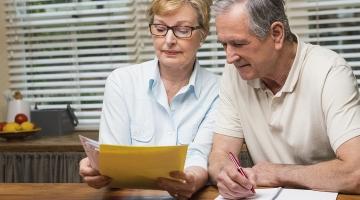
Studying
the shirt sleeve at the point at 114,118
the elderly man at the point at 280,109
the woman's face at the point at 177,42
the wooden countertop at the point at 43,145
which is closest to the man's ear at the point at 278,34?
the elderly man at the point at 280,109

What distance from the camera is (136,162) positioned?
153 centimetres

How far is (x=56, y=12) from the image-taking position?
12.0 ft

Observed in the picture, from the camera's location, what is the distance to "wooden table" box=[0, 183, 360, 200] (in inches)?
67.9

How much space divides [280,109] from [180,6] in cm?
50

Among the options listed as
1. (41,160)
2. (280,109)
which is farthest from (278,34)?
(41,160)

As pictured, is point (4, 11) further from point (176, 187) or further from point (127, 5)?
point (176, 187)

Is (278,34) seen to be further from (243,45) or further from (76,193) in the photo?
(76,193)

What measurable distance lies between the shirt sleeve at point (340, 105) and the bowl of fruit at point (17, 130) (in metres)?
1.92

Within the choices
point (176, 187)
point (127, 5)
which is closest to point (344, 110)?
point (176, 187)

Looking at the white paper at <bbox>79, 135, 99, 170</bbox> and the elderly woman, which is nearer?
the white paper at <bbox>79, 135, 99, 170</bbox>

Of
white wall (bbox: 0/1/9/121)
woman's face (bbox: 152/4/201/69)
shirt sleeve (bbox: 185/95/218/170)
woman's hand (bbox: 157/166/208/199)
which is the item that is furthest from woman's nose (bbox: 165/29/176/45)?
white wall (bbox: 0/1/9/121)

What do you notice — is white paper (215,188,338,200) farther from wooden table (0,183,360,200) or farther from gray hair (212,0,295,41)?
gray hair (212,0,295,41)

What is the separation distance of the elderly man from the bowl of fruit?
153 centimetres

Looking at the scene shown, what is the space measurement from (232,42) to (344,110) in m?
0.39
